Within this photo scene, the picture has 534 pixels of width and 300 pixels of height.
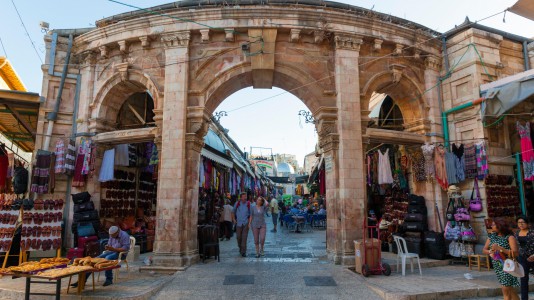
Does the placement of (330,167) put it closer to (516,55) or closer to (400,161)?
(400,161)

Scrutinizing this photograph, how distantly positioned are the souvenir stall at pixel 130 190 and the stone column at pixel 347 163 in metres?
5.36

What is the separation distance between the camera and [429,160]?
29.2 ft

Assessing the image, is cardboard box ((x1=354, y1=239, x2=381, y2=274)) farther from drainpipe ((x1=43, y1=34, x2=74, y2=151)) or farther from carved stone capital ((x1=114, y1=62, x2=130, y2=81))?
drainpipe ((x1=43, y1=34, x2=74, y2=151))

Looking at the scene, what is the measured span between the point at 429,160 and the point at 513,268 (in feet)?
15.3

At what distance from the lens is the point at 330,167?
817 cm

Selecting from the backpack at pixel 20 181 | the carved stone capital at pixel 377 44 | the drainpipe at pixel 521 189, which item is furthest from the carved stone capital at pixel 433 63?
the backpack at pixel 20 181

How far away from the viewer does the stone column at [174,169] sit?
7.45 metres

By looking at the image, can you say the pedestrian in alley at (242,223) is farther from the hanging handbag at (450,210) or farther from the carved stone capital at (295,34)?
the hanging handbag at (450,210)

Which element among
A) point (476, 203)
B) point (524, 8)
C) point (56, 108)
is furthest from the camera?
point (56, 108)

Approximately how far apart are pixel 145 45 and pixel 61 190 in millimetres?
4468

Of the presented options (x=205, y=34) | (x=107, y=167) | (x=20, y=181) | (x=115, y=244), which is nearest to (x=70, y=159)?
(x=107, y=167)

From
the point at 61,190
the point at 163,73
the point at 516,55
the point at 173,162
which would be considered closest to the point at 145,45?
the point at 163,73

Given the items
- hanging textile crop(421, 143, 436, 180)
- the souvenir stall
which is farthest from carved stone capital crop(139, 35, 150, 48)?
hanging textile crop(421, 143, 436, 180)

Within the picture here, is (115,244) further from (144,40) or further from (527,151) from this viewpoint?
(527,151)
